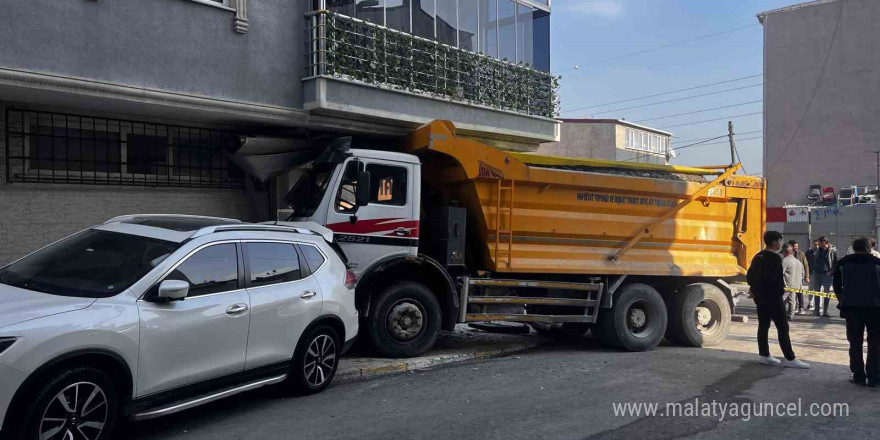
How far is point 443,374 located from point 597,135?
33478 millimetres

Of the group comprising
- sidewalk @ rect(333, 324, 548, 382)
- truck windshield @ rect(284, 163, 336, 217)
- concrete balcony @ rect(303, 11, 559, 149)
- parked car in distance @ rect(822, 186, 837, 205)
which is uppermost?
concrete balcony @ rect(303, 11, 559, 149)

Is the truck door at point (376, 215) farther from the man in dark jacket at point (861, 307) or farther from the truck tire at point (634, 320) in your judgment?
the man in dark jacket at point (861, 307)

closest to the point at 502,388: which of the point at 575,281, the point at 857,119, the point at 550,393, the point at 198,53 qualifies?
the point at 550,393

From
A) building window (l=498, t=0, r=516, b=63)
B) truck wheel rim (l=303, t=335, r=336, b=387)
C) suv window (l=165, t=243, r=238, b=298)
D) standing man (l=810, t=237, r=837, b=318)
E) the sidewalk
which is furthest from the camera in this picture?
standing man (l=810, t=237, r=837, b=318)

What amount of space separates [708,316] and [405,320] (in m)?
5.00

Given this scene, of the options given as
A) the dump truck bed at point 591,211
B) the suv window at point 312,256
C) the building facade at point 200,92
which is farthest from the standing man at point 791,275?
the suv window at point 312,256

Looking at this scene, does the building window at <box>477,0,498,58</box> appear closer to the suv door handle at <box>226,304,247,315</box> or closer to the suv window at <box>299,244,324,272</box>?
the suv window at <box>299,244,324,272</box>

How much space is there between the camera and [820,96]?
3853cm

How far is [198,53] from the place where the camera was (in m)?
9.68

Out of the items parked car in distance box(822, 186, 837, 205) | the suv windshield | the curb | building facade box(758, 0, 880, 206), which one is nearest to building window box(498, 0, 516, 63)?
the curb

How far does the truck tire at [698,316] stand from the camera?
10.2m

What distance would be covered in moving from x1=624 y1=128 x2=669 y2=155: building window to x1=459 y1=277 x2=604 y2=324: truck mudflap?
32.7m

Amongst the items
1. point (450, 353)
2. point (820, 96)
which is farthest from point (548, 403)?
point (820, 96)

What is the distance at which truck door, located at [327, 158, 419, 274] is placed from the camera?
8086 millimetres
